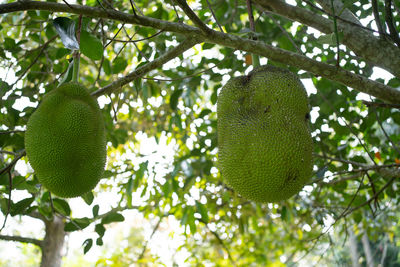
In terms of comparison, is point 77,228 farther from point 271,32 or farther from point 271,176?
point 271,32

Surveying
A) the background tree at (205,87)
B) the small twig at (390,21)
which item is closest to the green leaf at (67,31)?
the background tree at (205,87)

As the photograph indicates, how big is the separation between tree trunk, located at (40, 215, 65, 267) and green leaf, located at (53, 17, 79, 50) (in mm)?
1983

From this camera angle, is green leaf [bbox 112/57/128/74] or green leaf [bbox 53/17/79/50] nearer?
green leaf [bbox 53/17/79/50]

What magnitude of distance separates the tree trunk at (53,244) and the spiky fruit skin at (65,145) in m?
1.66

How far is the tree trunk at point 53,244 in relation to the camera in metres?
2.73

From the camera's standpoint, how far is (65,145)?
3.95ft

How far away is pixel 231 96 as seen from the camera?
1423 mm

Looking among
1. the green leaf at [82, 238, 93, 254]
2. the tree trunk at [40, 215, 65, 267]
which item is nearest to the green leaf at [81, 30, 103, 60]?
the green leaf at [82, 238, 93, 254]

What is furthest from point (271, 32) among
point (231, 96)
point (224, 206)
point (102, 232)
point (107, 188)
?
point (107, 188)

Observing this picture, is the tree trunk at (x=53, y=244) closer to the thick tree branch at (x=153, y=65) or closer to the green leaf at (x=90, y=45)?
the thick tree branch at (x=153, y=65)

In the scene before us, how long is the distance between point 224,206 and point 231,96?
1.63m

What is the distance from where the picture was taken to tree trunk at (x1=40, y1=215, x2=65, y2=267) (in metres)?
2.73

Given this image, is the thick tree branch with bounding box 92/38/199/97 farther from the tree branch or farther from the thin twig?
the tree branch

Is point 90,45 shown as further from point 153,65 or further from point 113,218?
point 113,218
